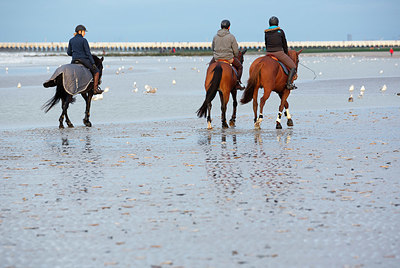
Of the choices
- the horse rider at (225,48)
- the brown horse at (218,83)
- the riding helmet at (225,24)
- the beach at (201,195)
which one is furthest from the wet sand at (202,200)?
the riding helmet at (225,24)

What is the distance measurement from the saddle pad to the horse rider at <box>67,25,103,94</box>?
270 millimetres

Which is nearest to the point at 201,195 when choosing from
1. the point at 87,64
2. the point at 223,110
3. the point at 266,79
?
the point at 266,79

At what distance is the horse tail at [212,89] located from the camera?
17016mm

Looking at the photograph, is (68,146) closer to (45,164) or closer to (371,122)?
(45,164)

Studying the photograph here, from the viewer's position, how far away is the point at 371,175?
10672mm

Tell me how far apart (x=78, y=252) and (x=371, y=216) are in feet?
10.5

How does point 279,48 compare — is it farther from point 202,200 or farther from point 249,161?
point 202,200

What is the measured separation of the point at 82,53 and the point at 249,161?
26.7 ft

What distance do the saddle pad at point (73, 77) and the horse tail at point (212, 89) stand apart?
334cm

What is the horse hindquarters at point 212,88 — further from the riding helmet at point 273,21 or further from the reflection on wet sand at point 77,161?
the reflection on wet sand at point 77,161

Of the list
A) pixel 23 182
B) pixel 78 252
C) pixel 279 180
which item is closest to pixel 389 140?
pixel 279 180

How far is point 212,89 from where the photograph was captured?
1706 centimetres

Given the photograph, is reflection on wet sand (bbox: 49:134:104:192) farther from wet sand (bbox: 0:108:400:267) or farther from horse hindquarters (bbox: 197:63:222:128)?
horse hindquarters (bbox: 197:63:222:128)

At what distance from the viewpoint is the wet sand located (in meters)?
6.83
